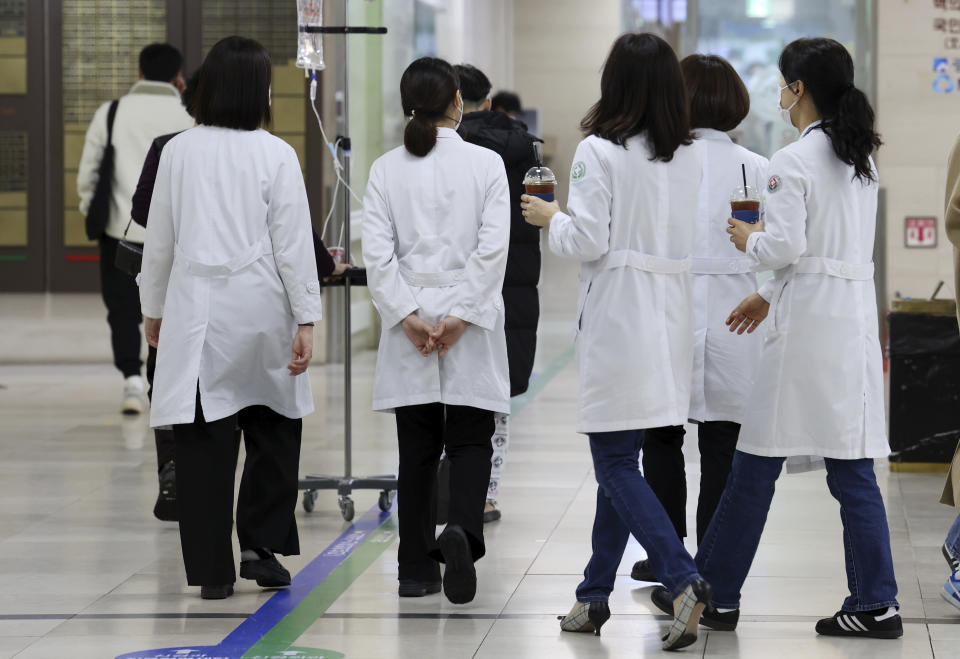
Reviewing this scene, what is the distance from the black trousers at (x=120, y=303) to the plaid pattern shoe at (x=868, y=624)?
4.86 m

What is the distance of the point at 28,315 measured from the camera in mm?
12258

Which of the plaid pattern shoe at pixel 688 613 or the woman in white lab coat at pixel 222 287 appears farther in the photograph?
the woman in white lab coat at pixel 222 287

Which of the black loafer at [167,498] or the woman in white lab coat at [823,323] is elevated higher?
the woman in white lab coat at [823,323]

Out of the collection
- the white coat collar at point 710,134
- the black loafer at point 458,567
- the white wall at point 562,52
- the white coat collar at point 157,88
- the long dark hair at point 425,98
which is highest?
the white wall at point 562,52

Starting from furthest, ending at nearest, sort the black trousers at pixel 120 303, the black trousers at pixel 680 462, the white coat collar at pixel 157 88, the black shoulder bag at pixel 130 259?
the black trousers at pixel 120 303 → the white coat collar at pixel 157 88 → the black shoulder bag at pixel 130 259 → the black trousers at pixel 680 462

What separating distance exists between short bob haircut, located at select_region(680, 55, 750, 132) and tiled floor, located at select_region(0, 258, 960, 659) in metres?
1.34

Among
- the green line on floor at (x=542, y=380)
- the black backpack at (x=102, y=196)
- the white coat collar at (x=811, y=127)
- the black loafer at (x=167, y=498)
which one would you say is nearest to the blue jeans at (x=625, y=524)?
the white coat collar at (x=811, y=127)

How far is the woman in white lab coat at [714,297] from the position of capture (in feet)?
13.2

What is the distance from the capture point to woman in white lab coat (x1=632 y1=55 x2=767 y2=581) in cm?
402

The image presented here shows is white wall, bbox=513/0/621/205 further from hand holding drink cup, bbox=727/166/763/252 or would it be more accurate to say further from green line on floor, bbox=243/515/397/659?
hand holding drink cup, bbox=727/166/763/252

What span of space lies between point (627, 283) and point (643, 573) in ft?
3.76

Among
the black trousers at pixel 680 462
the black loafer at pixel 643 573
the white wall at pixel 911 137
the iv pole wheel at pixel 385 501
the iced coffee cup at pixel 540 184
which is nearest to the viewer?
the iced coffee cup at pixel 540 184

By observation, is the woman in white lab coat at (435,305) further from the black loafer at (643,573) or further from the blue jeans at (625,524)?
the black loafer at (643,573)

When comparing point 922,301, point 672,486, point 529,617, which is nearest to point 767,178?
point 672,486
